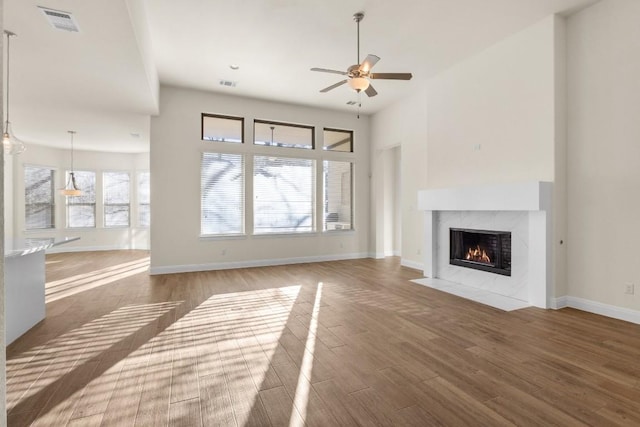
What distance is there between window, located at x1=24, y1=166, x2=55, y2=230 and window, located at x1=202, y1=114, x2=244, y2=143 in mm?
5921

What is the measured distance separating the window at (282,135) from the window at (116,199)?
5.64 meters

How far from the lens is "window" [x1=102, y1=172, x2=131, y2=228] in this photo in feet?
33.4

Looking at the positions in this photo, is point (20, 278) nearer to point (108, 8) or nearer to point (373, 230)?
point (108, 8)

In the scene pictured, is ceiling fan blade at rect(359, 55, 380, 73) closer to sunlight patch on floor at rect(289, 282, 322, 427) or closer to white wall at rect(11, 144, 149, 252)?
sunlight patch on floor at rect(289, 282, 322, 427)

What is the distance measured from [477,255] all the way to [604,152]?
6.77 feet

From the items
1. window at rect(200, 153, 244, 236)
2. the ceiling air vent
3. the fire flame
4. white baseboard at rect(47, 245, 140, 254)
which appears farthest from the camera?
white baseboard at rect(47, 245, 140, 254)

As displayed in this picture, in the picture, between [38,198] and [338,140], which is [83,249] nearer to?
[38,198]

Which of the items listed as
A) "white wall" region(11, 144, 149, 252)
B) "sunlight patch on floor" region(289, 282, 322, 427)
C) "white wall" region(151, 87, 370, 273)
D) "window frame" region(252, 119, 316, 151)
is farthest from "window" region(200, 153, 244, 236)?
"white wall" region(11, 144, 149, 252)

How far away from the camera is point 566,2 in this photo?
387cm

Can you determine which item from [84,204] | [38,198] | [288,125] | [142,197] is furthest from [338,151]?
[38,198]

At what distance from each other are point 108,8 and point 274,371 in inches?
137

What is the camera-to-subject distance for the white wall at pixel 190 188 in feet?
20.7

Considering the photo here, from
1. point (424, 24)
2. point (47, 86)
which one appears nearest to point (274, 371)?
point (424, 24)

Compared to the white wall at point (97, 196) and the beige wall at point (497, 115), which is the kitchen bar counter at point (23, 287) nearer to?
the beige wall at point (497, 115)
